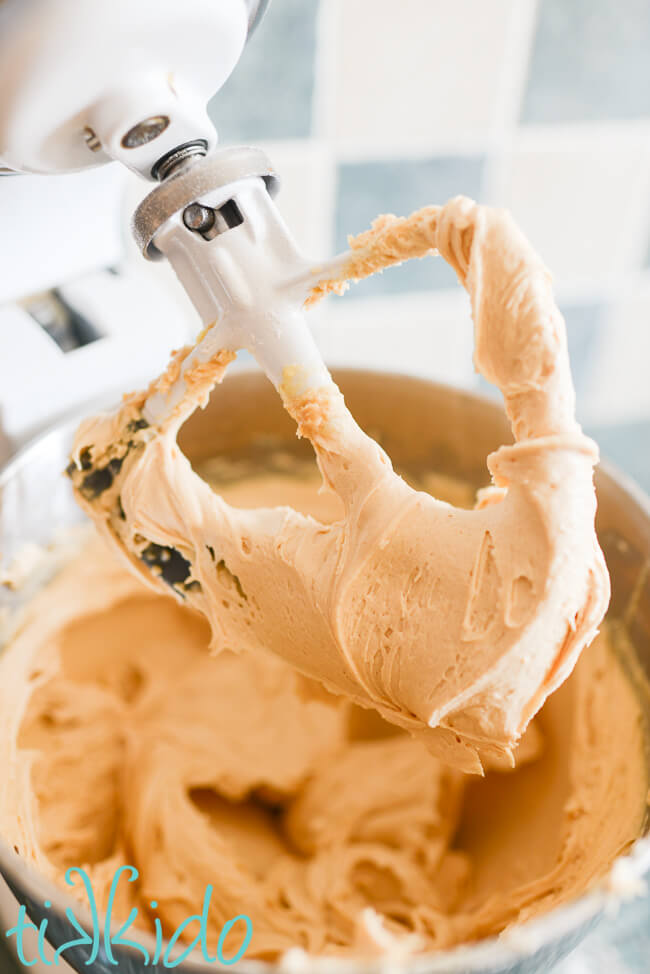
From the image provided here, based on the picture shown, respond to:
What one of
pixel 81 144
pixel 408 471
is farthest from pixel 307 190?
pixel 81 144

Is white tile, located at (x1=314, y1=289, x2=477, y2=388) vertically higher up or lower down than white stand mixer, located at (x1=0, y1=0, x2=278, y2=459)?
lower down

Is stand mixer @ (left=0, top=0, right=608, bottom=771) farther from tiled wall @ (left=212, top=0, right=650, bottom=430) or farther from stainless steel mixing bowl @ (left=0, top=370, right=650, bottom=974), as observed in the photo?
tiled wall @ (left=212, top=0, right=650, bottom=430)

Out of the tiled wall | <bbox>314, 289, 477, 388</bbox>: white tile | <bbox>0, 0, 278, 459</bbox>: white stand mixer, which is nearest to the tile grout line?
the tiled wall

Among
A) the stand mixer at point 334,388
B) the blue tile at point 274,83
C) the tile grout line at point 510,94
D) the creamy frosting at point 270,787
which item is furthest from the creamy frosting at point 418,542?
the tile grout line at point 510,94

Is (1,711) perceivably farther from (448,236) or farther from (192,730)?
(448,236)

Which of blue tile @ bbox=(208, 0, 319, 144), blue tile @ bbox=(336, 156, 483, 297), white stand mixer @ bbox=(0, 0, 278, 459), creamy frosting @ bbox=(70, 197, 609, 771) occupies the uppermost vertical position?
blue tile @ bbox=(208, 0, 319, 144)

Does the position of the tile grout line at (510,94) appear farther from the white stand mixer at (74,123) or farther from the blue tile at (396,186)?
the white stand mixer at (74,123)
